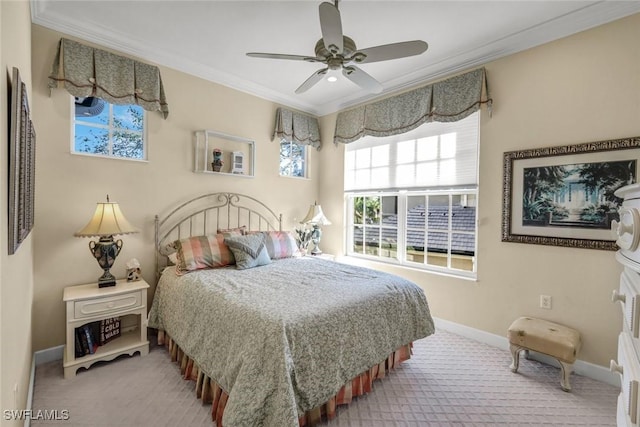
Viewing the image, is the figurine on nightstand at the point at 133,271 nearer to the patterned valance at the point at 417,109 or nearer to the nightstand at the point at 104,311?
the nightstand at the point at 104,311

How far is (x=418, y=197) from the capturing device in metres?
3.55

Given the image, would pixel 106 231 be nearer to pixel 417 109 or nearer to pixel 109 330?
pixel 109 330

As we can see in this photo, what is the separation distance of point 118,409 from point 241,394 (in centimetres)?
109

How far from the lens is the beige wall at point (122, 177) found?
240 cm

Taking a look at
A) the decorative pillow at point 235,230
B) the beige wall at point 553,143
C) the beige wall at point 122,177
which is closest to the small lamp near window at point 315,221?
the beige wall at point 122,177

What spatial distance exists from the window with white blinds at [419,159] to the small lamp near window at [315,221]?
0.60 m

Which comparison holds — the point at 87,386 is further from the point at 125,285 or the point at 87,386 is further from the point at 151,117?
the point at 151,117

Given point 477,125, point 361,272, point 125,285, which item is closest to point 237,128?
point 125,285

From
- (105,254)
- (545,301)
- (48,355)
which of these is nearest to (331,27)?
(105,254)

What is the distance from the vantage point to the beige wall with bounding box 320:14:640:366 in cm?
223

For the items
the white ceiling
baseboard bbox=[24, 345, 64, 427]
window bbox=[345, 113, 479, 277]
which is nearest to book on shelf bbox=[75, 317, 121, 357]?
baseboard bbox=[24, 345, 64, 427]

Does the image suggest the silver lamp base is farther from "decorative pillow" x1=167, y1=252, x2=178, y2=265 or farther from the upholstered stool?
the upholstered stool

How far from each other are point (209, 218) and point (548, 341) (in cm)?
349

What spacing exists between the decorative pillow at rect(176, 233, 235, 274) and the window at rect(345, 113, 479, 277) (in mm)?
2007
